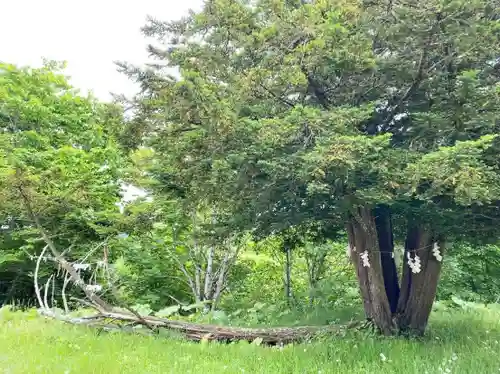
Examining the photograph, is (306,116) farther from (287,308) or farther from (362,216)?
(287,308)

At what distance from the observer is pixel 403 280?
5.38 meters

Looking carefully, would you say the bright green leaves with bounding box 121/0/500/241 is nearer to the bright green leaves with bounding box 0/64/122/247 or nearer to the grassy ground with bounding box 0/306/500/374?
the grassy ground with bounding box 0/306/500/374

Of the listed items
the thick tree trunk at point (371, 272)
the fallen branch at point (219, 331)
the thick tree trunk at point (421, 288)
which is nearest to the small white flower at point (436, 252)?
the thick tree trunk at point (421, 288)

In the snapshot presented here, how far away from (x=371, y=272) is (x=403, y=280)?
23.1 inches

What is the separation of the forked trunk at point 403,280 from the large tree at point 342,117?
0.06 feet

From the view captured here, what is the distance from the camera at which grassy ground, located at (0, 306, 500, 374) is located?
3.58 m

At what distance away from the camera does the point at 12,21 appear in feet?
37.3

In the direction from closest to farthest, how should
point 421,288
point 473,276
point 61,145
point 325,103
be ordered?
point 325,103, point 421,288, point 473,276, point 61,145

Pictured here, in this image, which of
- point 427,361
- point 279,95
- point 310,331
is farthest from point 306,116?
point 310,331

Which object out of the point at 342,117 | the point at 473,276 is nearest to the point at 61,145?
the point at 342,117

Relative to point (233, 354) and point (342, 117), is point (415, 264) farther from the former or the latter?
point (233, 354)

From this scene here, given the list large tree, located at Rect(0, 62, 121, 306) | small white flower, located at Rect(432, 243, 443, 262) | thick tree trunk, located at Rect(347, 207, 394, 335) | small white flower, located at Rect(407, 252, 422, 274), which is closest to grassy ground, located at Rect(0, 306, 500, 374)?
thick tree trunk, located at Rect(347, 207, 394, 335)

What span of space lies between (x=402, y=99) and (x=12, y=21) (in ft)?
→ 36.9

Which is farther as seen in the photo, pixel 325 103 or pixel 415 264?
pixel 415 264
